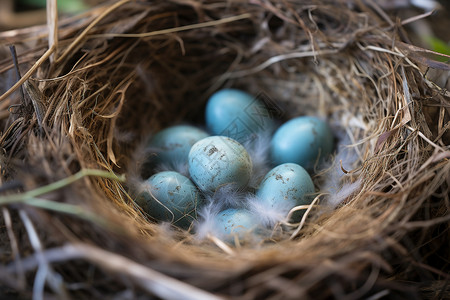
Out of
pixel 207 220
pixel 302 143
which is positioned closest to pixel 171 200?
pixel 207 220

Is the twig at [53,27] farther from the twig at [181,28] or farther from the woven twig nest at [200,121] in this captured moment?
the twig at [181,28]

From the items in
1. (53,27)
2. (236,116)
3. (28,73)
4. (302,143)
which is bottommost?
(302,143)

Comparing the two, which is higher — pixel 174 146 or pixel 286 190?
pixel 174 146

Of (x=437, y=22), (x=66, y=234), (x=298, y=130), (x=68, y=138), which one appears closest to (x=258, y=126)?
(x=298, y=130)

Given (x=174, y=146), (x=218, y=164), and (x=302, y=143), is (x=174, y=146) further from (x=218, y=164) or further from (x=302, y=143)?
(x=302, y=143)

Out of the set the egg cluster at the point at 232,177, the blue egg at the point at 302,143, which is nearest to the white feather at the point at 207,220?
the egg cluster at the point at 232,177

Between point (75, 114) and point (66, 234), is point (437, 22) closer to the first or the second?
point (75, 114)

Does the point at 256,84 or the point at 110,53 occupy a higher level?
the point at 110,53
